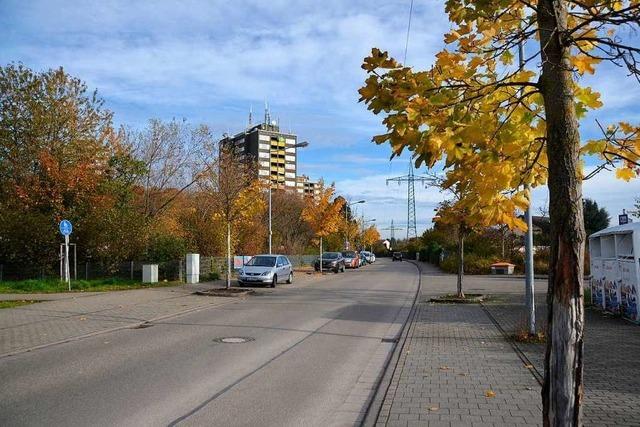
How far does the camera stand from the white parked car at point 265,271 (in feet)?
84.1

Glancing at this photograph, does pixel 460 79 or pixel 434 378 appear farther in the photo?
pixel 434 378

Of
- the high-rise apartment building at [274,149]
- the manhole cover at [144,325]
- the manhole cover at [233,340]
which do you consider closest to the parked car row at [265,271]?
the manhole cover at [144,325]

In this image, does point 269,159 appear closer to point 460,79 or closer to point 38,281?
point 38,281

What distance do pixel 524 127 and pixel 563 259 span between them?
3.71ft

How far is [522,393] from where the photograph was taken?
6820mm

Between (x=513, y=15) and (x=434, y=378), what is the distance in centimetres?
511

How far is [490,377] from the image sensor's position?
7.79 meters

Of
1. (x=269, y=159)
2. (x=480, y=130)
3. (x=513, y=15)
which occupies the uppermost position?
(x=269, y=159)

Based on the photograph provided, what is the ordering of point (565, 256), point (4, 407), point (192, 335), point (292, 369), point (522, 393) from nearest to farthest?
point (565, 256), point (4, 407), point (522, 393), point (292, 369), point (192, 335)

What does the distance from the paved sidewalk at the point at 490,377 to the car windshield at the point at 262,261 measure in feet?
47.2

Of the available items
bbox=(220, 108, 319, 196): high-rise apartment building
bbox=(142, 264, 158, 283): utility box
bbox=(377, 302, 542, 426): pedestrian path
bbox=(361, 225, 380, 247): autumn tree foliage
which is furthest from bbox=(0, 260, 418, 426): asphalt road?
bbox=(220, 108, 319, 196): high-rise apartment building

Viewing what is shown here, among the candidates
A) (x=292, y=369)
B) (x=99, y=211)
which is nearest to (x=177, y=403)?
(x=292, y=369)

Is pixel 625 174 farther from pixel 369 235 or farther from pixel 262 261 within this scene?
pixel 369 235

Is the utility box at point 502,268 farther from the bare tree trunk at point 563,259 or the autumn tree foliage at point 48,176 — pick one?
the bare tree trunk at point 563,259
